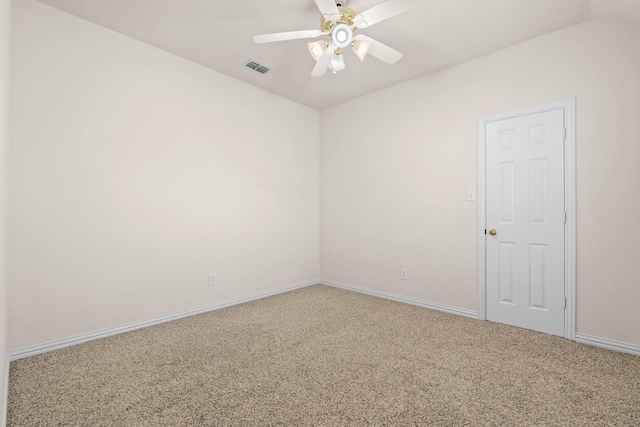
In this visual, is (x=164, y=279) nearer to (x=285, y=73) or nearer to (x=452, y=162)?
(x=285, y=73)

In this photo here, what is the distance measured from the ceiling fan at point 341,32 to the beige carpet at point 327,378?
7.51 ft

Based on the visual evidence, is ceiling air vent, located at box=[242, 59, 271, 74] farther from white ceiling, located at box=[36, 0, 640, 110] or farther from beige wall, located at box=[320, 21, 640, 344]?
beige wall, located at box=[320, 21, 640, 344]

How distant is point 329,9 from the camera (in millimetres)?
2062

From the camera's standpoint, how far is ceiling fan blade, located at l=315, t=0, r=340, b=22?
2.01 m

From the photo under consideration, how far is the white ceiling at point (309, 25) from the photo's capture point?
234 cm

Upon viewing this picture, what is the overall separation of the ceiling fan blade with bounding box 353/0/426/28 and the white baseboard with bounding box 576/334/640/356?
9.41 feet

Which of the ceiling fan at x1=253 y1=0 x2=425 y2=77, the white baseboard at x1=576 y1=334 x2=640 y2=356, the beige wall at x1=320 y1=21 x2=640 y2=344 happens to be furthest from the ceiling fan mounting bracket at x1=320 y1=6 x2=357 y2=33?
the white baseboard at x1=576 y1=334 x2=640 y2=356

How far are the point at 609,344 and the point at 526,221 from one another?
43.9 inches

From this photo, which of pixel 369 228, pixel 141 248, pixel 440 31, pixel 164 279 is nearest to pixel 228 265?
pixel 164 279

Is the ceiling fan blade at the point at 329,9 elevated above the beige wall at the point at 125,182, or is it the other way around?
the ceiling fan blade at the point at 329,9

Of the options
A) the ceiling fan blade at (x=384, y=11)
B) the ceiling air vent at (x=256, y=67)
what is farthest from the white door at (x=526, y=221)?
the ceiling air vent at (x=256, y=67)

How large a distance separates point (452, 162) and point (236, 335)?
281 cm

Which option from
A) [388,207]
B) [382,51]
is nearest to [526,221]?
[388,207]

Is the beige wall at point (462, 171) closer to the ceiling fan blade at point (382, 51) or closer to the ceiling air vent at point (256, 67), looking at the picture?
the ceiling fan blade at point (382, 51)
